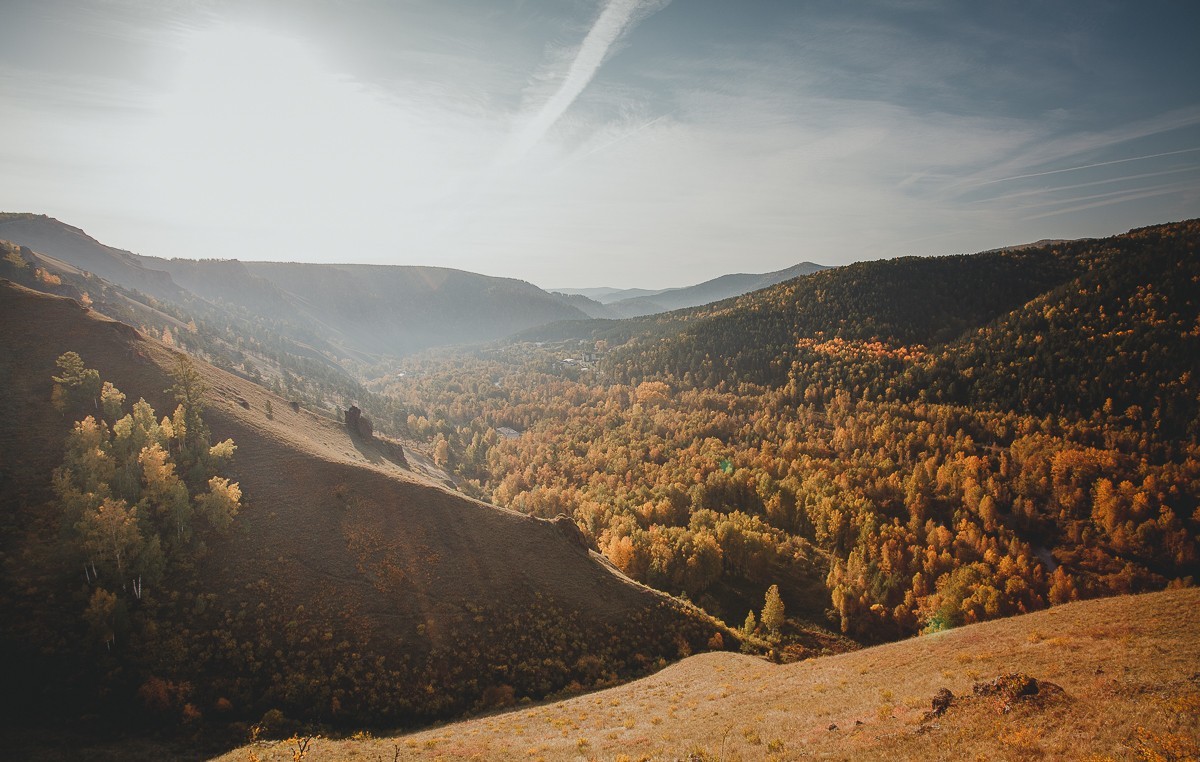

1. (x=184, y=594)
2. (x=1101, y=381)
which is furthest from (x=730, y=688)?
(x=1101, y=381)

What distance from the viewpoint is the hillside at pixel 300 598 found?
48.8 meters

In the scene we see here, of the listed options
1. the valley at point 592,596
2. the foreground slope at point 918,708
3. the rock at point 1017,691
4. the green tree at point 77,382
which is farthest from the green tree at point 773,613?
the green tree at point 77,382

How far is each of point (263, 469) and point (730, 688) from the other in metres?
85.7

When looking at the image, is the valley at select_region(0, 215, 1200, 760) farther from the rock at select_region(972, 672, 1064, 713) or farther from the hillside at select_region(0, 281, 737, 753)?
the rock at select_region(972, 672, 1064, 713)

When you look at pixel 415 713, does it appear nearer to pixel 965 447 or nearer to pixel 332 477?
pixel 332 477

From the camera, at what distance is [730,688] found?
53375 mm

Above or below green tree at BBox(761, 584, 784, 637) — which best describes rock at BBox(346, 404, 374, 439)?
above

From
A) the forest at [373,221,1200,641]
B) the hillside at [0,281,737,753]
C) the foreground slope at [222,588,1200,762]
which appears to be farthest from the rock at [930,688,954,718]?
the forest at [373,221,1200,641]

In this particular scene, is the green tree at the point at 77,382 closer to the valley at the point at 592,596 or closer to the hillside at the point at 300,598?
the hillside at the point at 300,598

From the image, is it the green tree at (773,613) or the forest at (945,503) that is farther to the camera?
the forest at (945,503)

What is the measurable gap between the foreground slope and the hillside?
975 centimetres

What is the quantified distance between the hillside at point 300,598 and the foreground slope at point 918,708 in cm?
975

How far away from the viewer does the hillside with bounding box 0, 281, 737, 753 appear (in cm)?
4878

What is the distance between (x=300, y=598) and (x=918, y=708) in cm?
7184
